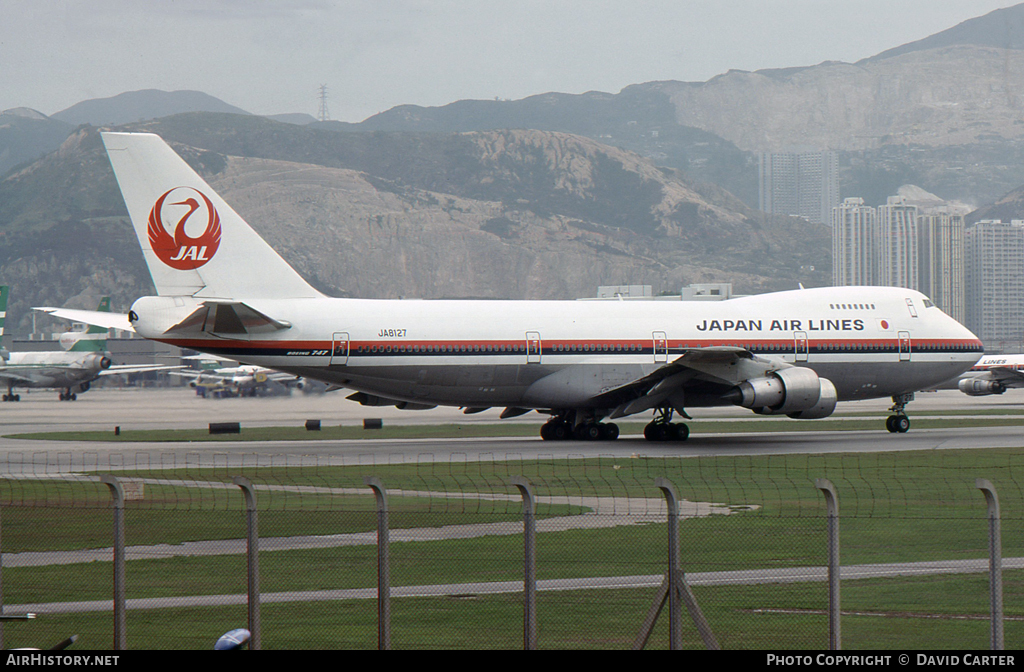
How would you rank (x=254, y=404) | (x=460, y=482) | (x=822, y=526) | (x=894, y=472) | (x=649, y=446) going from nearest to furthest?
1. (x=822, y=526)
2. (x=460, y=482)
3. (x=894, y=472)
4. (x=649, y=446)
5. (x=254, y=404)

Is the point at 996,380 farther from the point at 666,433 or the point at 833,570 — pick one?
the point at 833,570

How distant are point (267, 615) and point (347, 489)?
11.0m

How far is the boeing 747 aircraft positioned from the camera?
32844mm

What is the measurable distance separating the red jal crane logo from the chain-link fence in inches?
388

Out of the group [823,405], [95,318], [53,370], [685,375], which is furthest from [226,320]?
→ [53,370]

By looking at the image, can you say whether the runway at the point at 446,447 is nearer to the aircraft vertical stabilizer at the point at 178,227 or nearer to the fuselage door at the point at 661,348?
the fuselage door at the point at 661,348

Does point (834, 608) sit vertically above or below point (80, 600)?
above

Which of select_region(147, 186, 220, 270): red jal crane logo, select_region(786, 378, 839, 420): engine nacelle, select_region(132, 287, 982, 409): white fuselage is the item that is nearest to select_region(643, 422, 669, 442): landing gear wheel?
select_region(132, 287, 982, 409): white fuselage

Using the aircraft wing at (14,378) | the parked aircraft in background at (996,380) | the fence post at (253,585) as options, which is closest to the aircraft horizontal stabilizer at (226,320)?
the fence post at (253,585)

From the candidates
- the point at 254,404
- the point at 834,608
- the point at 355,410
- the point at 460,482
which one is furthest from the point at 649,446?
the point at 254,404

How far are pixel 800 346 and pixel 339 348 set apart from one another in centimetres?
1542

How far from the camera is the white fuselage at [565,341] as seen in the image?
109 ft

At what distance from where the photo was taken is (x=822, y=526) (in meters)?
17.4
